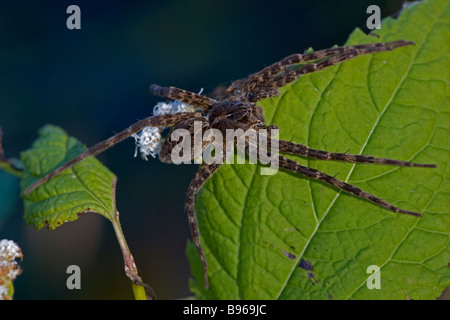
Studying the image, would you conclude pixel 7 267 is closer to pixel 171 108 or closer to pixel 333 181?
pixel 171 108

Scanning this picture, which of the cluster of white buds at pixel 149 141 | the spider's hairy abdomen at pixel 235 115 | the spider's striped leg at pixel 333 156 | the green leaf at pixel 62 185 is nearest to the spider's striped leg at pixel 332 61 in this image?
the spider's hairy abdomen at pixel 235 115

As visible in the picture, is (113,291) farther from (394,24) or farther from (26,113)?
(394,24)

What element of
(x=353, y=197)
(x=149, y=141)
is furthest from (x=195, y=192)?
(x=353, y=197)

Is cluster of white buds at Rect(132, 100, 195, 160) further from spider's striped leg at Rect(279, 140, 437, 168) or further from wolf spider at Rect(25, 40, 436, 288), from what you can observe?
spider's striped leg at Rect(279, 140, 437, 168)

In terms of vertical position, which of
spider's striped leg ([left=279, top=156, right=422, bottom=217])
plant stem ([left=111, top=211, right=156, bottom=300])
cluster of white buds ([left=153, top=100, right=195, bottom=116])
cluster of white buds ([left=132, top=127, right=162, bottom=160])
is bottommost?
plant stem ([left=111, top=211, right=156, bottom=300])

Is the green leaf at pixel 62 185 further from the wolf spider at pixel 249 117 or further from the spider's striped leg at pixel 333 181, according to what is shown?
the spider's striped leg at pixel 333 181

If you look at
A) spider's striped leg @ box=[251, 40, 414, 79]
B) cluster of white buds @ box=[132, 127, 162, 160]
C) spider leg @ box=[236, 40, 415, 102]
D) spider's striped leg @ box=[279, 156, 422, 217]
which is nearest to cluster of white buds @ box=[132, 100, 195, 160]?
cluster of white buds @ box=[132, 127, 162, 160]
